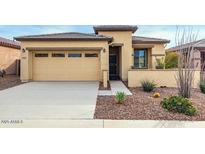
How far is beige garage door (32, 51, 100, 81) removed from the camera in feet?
63.4

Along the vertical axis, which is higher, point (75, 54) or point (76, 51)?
point (76, 51)

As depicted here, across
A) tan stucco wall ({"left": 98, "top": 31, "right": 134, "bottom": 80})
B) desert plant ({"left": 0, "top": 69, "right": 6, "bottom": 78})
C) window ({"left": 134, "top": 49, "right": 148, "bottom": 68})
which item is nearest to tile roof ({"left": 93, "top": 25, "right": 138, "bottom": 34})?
tan stucco wall ({"left": 98, "top": 31, "right": 134, "bottom": 80})

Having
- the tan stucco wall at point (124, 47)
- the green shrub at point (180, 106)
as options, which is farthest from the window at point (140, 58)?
the green shrub at point (180, 106)

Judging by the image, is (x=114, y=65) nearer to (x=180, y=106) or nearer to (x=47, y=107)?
(x=47, y=107)

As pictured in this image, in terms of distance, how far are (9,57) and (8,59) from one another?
277mm

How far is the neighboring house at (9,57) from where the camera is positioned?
78.5 ft

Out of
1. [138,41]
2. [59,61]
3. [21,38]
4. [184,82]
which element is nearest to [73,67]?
[59,61]

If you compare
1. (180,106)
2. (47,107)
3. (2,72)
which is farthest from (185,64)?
(2,72)

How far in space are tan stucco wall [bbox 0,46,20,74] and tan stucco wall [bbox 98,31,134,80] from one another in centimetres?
989

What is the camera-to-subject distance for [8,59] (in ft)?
80.7

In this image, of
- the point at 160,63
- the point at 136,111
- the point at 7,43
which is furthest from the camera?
the point at 7,43

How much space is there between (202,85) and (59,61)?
398 inches

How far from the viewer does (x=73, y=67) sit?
1930cm

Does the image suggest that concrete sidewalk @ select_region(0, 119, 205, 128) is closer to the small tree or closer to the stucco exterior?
the small tree
